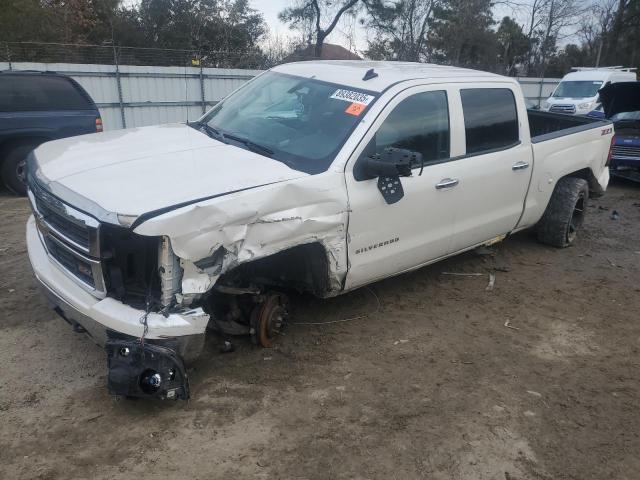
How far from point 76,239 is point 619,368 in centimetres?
371

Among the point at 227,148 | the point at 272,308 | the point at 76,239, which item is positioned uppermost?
the point at 227,148

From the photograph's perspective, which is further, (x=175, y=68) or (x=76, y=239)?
(x=175, y=68)

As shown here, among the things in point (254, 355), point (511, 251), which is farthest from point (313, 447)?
point (511, 251)

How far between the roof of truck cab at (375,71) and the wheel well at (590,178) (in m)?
1.96

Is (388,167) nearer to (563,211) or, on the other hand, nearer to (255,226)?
(255,226)

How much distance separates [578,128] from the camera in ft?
20.3

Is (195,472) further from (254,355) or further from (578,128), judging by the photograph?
(578,128)

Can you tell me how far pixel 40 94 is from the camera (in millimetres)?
8547

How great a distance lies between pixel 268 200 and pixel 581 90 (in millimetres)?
18872

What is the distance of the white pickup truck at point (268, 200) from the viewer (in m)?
3.04

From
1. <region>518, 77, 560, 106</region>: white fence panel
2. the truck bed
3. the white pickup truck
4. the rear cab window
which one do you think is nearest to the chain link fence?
the rear cab window

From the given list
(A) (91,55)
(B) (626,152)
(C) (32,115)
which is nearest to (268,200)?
(C) (32,115)

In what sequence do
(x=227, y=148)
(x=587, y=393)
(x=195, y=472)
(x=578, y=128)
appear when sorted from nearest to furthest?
1. (x=195, y=472)
2. (x=587, y=393)
3. (x=227, y=148)
4. (x=578, y=128)

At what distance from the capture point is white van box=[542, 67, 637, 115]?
60.3 ft
